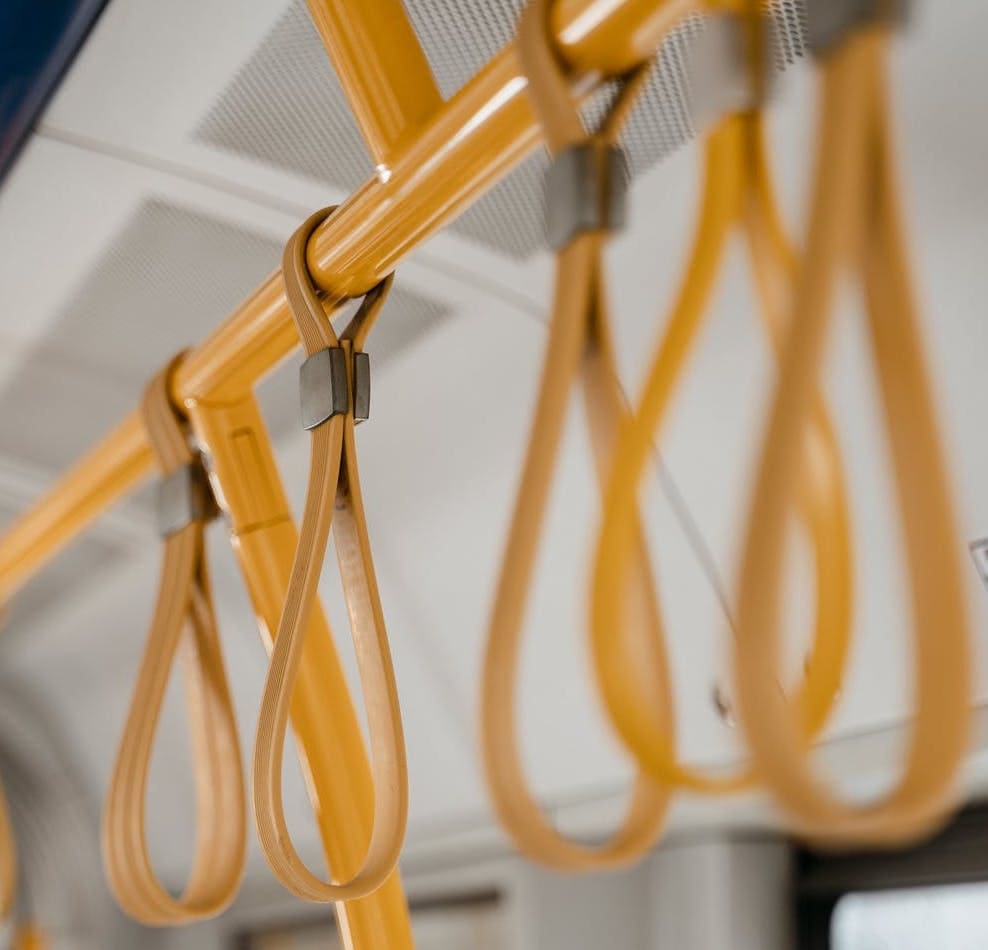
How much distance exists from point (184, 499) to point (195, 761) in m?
0.22

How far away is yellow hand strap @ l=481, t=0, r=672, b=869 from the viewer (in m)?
0.53

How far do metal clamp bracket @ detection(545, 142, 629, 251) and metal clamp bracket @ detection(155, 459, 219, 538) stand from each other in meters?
0.55

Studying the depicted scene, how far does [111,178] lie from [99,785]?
225 cm

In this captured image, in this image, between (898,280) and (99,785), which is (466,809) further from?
(898,280)

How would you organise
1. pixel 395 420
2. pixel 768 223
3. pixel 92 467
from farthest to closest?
1. pixel 395 420
2. pixel 92 467
3. pixel 768 223

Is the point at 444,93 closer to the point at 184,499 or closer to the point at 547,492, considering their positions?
the point at 184,499

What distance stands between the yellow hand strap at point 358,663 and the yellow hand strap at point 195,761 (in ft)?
0.73

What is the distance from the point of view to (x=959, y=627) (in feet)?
1.31

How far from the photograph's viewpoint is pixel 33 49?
110 cm

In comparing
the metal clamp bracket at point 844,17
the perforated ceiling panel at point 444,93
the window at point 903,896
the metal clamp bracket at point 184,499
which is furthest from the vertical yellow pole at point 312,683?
the window at point 903,896

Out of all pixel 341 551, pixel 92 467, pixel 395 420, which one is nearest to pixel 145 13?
pixel 92 467

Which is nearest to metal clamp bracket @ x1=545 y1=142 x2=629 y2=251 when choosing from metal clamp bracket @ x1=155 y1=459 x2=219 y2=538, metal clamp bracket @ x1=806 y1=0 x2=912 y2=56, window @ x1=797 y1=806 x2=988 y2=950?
A: metal clamp bracket @ x1=806 y1=0 x2=912 y2=56

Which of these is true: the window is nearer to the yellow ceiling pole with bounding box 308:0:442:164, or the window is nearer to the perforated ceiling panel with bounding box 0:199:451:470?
the perforated ceiling panel with bounding box 0:199:451:470

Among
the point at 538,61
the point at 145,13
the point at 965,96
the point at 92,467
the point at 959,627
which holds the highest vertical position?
the point at 145,13
